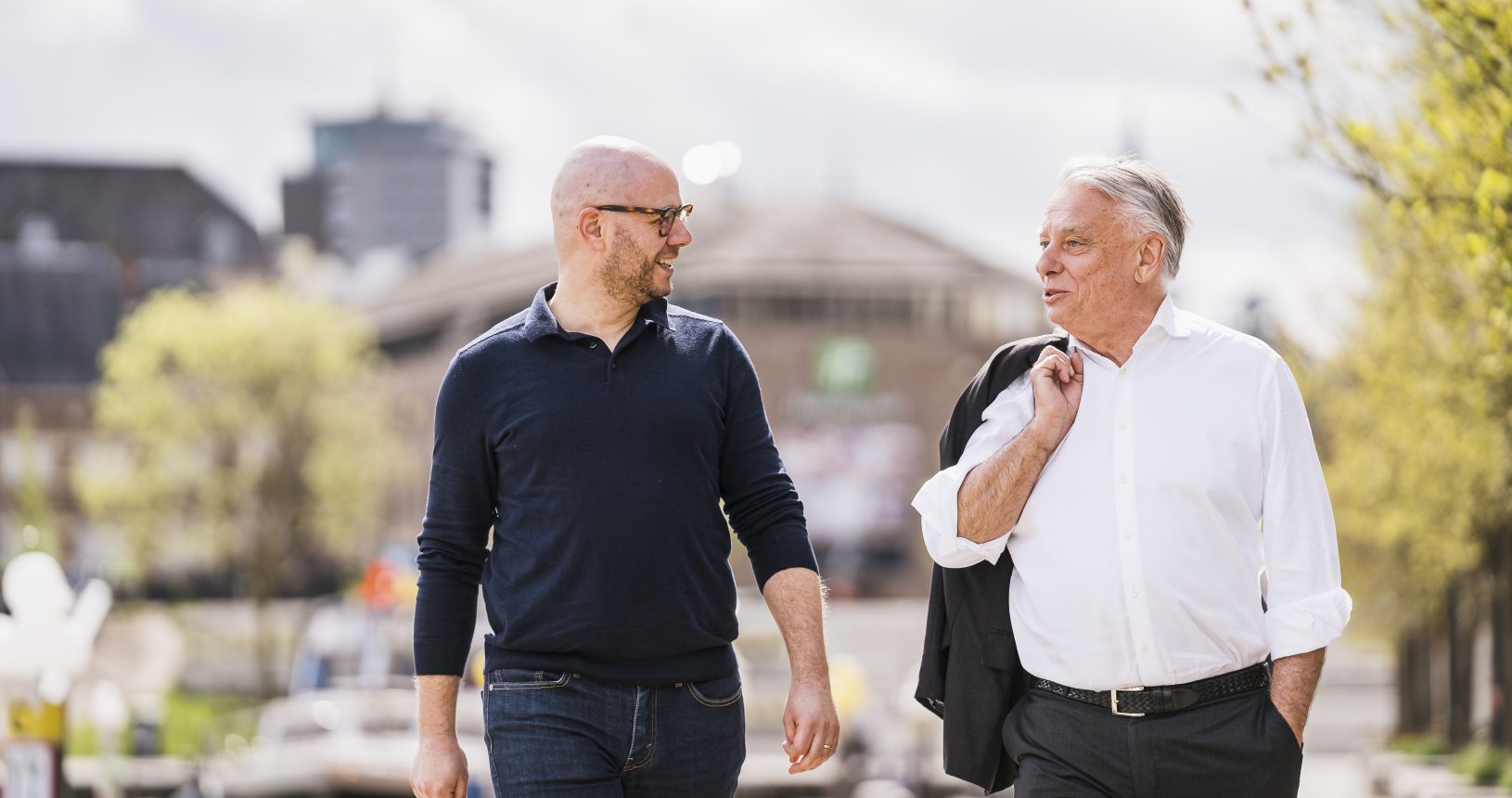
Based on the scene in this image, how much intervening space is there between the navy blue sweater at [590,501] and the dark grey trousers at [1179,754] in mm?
769

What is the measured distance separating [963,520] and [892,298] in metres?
81.1

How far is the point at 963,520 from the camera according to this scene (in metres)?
→ 4.57

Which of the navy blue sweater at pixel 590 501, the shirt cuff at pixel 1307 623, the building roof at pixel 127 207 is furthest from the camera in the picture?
the building roof at pixel 127 207

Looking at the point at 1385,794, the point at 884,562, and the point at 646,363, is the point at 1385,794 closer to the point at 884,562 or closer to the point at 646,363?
the point at 646,363

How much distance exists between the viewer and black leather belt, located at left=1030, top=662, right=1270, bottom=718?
14.6 feet

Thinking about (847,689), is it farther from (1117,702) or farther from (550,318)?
(1117,702)

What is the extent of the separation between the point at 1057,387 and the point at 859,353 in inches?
3136

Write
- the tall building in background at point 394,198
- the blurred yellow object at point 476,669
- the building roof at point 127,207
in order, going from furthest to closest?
1. the tall building in background at point 394,198
2. the building roof at point 127,207
3. the blurred yellow object at point 476,669

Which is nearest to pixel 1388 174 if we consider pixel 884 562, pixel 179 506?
pixel 179 506

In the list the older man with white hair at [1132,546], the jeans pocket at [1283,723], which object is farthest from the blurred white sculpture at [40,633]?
the jeans pocket at [1283,723]

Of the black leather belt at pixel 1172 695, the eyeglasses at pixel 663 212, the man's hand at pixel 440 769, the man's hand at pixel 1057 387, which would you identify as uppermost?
the eyeglasses at pixel 663 212

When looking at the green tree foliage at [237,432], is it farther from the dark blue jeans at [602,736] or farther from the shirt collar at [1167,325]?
the shirt collar at [1167,325]

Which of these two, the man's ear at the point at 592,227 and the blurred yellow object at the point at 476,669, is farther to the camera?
the blurred yellow object at the point at 476,669

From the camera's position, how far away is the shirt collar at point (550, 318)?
15.6 feet
